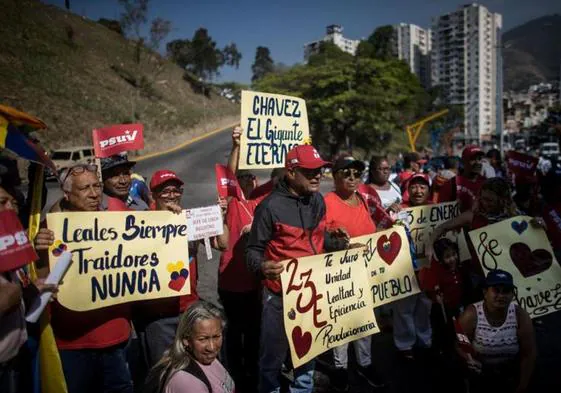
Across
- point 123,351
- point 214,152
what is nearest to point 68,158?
point 214,152

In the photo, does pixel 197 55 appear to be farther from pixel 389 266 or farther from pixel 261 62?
pixel 389 266

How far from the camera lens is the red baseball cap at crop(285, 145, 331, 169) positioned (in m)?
3.22

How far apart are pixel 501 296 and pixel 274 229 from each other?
171 centimetres

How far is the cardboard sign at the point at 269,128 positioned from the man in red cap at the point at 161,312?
0.98 metres

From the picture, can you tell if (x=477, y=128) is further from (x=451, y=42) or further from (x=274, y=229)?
(x=274, y=229)

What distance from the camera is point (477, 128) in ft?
470

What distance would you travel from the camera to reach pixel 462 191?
5094mm

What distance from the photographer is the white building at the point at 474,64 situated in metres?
142

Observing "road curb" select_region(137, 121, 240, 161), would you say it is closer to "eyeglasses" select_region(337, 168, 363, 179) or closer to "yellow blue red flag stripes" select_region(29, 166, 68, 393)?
"eyeglasses" select_region(337, 168, 363, 179)

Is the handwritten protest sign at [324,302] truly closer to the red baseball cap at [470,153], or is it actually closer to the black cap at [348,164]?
the black cap at [348,164]

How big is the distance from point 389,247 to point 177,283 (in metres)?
1.96

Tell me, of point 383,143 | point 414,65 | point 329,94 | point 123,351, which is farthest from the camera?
point 414,65

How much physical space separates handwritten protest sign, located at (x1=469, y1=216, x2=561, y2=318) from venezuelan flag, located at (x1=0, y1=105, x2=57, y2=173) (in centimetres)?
335

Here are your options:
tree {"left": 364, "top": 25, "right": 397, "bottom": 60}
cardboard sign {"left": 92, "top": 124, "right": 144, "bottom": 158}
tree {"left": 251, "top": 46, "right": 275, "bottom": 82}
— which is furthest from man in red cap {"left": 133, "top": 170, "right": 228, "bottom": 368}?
tree {"left": 251, "top": 46, "right": 275, "bottom": 82}
